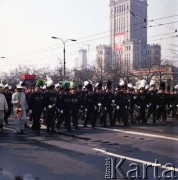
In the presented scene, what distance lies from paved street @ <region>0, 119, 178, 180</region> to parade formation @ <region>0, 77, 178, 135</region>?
69 cm

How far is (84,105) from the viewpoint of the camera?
15.3m

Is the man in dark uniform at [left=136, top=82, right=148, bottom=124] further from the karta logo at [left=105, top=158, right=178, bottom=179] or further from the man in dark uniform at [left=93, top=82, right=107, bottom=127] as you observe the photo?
the karta logo at [left=105, top=158, right=178, bottom=179]

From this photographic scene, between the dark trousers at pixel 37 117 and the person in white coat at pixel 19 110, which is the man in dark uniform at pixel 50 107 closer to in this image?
the dark trousers at pixel 37 117

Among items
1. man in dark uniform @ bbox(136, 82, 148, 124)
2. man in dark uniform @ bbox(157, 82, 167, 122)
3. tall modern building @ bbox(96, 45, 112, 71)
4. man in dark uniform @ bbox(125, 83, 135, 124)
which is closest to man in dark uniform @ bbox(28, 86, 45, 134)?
man in dark uniform @ bbox(125, 83, 135, 124)

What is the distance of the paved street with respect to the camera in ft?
23.4

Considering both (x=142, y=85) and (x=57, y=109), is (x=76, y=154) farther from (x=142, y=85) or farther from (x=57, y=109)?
(x=142, y=85)

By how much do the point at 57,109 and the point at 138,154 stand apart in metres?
5.37

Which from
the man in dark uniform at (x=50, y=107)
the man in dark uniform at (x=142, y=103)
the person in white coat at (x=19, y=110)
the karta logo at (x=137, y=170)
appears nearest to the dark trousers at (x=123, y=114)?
the man in dark uniform at (x=142, y=103)

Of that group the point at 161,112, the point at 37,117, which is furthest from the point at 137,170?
the point at 161,112

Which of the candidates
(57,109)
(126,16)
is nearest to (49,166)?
(57,109)

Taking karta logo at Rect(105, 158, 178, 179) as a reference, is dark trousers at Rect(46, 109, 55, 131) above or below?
above

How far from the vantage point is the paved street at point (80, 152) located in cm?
713

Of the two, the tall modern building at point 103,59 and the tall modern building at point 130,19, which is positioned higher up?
the tall modern building at point 103,59

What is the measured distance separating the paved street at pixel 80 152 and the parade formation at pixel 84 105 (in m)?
0.69
